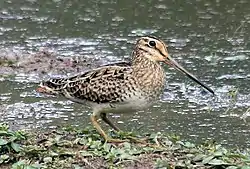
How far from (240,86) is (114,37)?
2.51 metres

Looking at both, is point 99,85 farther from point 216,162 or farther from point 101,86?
point 216,162

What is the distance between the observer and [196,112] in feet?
26.0

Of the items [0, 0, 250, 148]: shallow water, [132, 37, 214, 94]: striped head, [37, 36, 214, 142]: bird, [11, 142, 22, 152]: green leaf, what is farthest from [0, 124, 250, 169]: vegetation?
[0, 0, 250, 148]: shallow water

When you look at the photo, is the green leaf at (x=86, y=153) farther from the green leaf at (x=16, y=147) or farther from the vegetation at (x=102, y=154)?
the green leaf at (x=16, y=147)

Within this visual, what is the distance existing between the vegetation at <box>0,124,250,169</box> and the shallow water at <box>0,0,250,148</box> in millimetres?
1158

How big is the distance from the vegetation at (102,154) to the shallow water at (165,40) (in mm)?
1158

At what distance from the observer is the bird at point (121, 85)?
636 cm

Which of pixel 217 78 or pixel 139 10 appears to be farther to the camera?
pixel 139 10

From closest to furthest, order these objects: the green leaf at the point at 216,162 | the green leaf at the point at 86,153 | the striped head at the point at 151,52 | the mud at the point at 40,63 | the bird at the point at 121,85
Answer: the green leaf at the point at 216,162 → the green leaf at the point at 86,153 → the bird at the point at 121,85 → the striped head at the point at 151,52 → the mud at the point at 40,63

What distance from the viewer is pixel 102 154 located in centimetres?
580

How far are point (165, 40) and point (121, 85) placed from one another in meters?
4.32

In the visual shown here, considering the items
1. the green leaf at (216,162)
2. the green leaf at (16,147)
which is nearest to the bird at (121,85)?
the green leaf at (16,147)

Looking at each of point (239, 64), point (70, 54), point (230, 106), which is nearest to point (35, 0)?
point (70, 54)

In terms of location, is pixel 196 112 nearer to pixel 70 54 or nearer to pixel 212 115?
pixel 212 115
